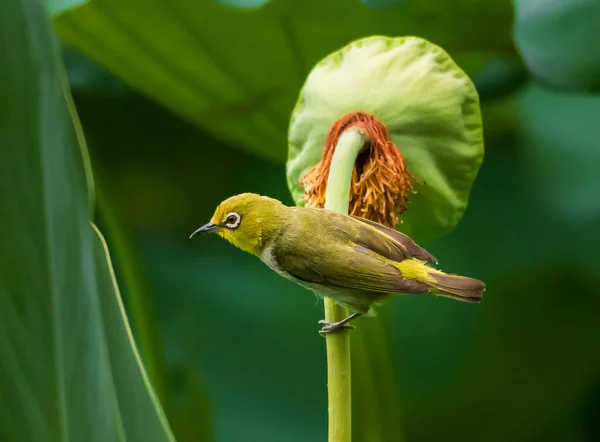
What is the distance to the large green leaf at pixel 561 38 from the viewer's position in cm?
52

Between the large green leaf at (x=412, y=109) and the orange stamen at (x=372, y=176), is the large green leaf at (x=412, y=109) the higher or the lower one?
the higher one

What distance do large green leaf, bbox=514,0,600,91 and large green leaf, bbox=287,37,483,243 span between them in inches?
5.7

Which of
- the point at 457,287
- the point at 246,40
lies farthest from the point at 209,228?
the point at 246,40

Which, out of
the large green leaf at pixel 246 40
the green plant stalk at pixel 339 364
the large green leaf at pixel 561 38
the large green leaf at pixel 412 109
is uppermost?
the large green leaf at pixel 246 40

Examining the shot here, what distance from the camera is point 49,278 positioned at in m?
0.21

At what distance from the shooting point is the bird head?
32 cm

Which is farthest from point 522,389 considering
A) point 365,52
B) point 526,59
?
point 365,52

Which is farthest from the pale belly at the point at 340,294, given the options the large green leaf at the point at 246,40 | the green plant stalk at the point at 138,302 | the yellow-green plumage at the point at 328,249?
the green plant stalk at the point at 138,302

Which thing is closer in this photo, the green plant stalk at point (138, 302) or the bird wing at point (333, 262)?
the bird wing at point (333, 262)

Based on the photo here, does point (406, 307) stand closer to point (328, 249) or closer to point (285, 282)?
point (285, 282)

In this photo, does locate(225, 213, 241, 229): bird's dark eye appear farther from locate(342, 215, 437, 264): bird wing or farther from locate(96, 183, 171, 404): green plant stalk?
locate(96, 183, 171, 404): green plant stalk

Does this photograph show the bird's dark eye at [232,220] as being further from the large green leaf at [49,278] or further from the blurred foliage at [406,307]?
the blurred foliage at [406,307]

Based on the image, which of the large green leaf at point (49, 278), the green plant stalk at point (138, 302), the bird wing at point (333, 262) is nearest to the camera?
the large green leaf at point (49, 278)

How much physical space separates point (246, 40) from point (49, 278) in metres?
0.41
